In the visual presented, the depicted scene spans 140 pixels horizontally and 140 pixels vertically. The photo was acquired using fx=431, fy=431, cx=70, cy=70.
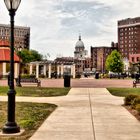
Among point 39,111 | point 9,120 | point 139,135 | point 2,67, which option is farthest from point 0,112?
point 2,67

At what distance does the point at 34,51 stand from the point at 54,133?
174 m

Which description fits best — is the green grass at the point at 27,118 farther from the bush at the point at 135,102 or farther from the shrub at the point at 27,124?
the bush at the point at 135,102

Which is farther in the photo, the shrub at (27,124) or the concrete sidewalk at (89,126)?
the shrub at (27,124)

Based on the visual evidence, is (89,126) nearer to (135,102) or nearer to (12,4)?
(12,4)

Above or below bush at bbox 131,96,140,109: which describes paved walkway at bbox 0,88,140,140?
below

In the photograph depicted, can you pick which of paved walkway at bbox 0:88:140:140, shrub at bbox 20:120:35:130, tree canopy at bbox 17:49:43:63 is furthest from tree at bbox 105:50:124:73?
shrub at bbox 20:120:35:130

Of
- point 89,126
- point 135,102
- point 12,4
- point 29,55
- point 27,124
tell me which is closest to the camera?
point 12,4

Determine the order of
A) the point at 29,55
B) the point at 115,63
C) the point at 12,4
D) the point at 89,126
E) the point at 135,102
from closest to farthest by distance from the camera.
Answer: the point at 12,4
the point at 89,126
the point at 135,102
the point at 115,63
the point at 29,55

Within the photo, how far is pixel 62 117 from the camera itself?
1573 cm

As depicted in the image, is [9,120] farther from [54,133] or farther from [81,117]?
[81,117]

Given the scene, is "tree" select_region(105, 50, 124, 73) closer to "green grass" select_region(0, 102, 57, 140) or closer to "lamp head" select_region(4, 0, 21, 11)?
"green grass" select_region(0, 102, 57, 140)

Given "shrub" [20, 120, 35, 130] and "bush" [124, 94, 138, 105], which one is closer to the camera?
"shrub" [20, 120, 35, 130]

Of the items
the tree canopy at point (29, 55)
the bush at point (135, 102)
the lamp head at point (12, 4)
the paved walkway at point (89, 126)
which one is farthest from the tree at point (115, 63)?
the lamp head at point (12, 4)

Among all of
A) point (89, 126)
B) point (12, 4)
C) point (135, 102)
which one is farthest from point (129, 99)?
point (12, 4)
